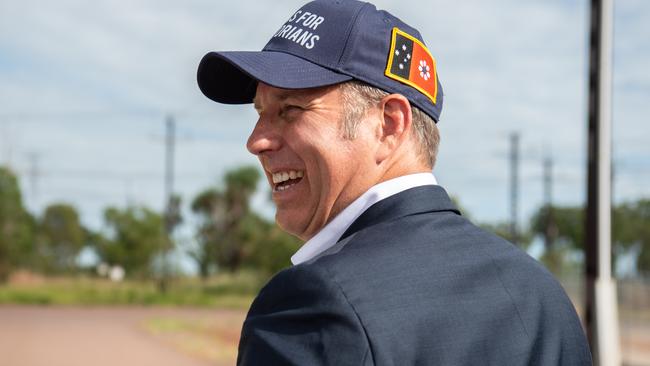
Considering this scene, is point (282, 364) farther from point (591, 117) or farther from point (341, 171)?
point (591, 117)

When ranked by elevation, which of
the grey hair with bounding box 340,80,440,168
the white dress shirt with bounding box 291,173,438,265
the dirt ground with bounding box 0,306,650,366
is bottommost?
the dirt ground with bounding box 0,306,650,366

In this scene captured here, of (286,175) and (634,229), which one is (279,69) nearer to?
(286,175)

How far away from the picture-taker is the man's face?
1.75 m

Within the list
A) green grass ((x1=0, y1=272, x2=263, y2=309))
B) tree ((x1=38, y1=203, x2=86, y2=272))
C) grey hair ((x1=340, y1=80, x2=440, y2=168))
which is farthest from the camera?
tree ((x1=38, y1=203, x2=86, y2=272))

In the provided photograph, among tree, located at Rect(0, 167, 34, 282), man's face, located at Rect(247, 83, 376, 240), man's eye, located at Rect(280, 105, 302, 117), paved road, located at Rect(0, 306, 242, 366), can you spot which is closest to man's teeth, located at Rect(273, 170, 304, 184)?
man's face, located at Rect(247, 83, 376, 240)

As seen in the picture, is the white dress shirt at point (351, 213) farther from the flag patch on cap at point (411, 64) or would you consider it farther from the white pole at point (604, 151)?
the white pole at point (604, 151)

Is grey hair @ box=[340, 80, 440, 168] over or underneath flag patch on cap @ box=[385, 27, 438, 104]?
underneath

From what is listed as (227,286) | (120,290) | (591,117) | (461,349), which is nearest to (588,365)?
(461,349)

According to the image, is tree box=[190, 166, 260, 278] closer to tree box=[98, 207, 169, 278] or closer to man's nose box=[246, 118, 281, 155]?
tree box=[98, 207, 169, 278]

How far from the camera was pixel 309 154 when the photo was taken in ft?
5.88

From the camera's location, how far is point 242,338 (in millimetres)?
1498

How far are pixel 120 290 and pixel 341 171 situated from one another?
133 feet

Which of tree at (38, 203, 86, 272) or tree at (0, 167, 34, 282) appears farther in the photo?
tree at (38, 203, 86, 272)

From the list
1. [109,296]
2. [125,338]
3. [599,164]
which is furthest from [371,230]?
[109,296]
